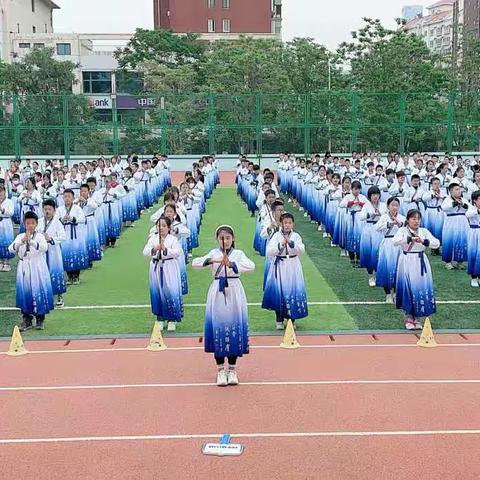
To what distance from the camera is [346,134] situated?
3288 cm

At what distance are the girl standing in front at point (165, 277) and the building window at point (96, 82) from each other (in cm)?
4976

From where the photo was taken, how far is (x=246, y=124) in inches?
1305

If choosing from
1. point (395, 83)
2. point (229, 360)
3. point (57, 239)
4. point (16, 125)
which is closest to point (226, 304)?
point (229, 360)

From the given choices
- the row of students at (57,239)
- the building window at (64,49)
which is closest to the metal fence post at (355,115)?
the row of students at (57,239)

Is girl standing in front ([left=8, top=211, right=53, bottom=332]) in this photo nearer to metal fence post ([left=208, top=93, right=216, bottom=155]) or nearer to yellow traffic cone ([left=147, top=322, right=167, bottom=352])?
yellow traffic cone ([left=147, top=322, right=167, bottom=352])

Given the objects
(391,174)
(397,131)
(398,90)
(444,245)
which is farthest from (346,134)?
(444,245)

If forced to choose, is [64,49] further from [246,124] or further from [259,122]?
[259,122]

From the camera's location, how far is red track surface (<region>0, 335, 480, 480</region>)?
5.61 metres

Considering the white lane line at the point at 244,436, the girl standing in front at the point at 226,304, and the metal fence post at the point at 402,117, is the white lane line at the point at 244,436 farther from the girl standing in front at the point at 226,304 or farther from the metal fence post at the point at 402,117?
the metal fence post at the point at 402,117

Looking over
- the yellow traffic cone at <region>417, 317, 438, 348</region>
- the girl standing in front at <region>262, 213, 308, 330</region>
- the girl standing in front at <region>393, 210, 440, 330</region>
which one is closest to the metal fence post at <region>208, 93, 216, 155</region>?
the girl standing in front at <region>262, 213, 308, 330</region>

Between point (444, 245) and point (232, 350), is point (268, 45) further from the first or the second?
point (232, 350)

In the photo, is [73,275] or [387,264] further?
[73,275]

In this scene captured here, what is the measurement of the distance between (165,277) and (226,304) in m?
2.01

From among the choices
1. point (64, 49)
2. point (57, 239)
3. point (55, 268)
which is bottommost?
point (55, 268)
